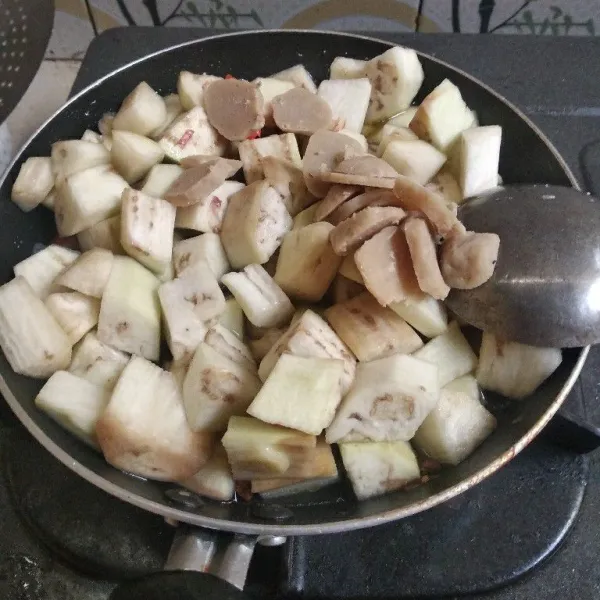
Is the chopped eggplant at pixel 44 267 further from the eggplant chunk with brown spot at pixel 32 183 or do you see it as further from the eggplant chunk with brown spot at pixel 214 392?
the eggplant chunk with brown spot at pixel 214 392

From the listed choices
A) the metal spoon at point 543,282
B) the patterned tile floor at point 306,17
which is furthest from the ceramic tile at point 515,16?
the metal spoon at point 543,282

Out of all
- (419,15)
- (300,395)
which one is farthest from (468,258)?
(419,15)

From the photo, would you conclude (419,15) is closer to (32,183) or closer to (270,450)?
(32,183)

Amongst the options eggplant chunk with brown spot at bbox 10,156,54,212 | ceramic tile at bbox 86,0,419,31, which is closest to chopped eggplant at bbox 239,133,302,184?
eggplant chunk with brown spot at bbox 10,156,54,212

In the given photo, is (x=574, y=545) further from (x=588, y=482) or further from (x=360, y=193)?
(x=360, y=193)

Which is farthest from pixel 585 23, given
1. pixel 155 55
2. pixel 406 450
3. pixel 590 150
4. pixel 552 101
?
pixel 406 450

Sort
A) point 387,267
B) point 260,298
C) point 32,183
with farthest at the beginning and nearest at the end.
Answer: point 32,183, point 260,298, point 387,267

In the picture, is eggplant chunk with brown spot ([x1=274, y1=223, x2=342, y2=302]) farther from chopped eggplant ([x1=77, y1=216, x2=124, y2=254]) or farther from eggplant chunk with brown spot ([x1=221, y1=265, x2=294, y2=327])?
A: chopped eggplant ([x1=77, y1=216, x2=124, y2=254])
